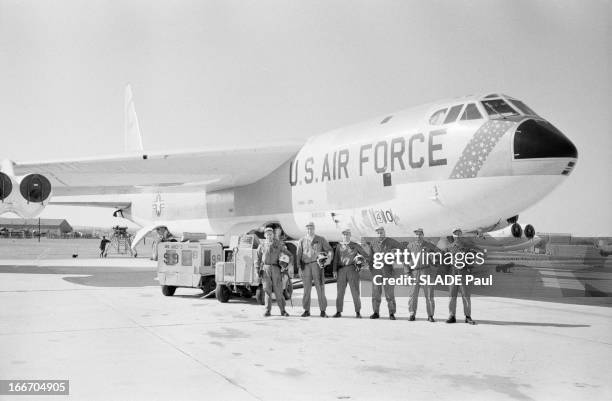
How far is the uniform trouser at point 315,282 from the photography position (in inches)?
376

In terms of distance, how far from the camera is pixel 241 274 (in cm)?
1083

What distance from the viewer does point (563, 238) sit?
216ft

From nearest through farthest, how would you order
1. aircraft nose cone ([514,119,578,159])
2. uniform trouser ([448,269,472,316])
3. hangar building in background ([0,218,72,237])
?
uniform trouser ([448,269,472,316])
aircraft nose cone ([514,119,578,159])
hangar building in background ([0,218,72,237])

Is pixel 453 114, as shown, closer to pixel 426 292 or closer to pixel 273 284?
pixel 426 292

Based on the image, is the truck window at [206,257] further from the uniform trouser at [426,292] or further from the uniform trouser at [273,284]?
the uniform trouser at [426,292]

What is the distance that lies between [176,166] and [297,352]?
1098 cm

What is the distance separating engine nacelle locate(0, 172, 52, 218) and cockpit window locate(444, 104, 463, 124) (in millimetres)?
10859

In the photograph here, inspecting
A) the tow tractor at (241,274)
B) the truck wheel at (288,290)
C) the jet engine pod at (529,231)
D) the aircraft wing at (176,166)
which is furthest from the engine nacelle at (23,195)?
the jet engine pod at (529,231)

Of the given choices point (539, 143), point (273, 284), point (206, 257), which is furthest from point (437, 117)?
point (206, 257)

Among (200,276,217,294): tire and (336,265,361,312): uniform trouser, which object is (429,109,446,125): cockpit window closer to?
(336,265,361,312): uniform trouser

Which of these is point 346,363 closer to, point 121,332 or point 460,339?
point 460,339

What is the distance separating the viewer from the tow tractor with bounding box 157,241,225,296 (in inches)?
469

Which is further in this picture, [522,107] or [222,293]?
[222,293]

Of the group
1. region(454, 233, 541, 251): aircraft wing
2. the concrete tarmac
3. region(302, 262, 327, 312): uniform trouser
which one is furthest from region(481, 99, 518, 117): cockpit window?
region(454, 233, 541, 251): aircraft wing
